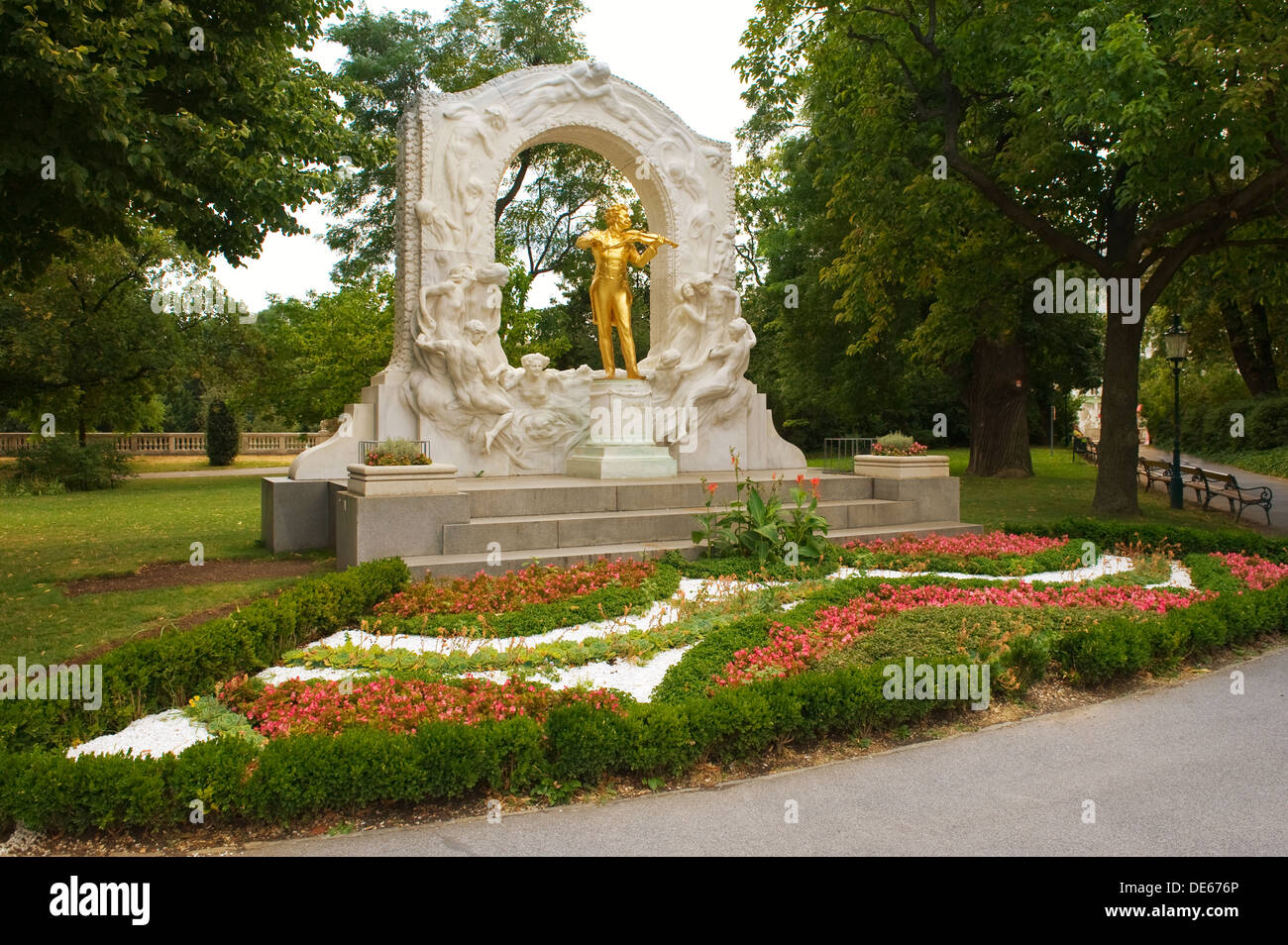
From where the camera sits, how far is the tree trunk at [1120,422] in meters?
14.7

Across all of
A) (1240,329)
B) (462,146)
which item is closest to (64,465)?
(462,146)

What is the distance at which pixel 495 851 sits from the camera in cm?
384

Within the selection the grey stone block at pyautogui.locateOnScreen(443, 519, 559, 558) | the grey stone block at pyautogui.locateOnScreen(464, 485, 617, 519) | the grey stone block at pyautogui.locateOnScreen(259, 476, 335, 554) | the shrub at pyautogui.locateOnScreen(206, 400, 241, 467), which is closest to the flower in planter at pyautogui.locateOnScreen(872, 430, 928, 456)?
the grey stone block at pyautogui.locateOnScreen(464, 485, 617, 519)

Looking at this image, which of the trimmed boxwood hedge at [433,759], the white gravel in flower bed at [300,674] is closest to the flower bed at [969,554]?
the trimmed boxwood hedge at [433,759]

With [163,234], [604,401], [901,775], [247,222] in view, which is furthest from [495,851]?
[163,234]

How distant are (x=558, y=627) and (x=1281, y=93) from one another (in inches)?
423

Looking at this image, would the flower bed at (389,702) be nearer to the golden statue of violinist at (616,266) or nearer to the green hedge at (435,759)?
the green hedge at (435,759)

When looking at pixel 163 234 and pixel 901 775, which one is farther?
pixel 163 234

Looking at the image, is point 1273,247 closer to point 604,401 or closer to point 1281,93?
point 1281,93

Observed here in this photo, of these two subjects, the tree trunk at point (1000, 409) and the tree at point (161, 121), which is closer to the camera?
the tree at point (161, 121)

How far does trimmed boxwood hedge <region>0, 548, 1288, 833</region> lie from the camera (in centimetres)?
390

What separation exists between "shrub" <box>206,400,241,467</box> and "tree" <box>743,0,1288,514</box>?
30.2 meters

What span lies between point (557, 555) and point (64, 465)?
1847 cm

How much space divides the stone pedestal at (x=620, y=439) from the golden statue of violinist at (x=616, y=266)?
1.02 ft
